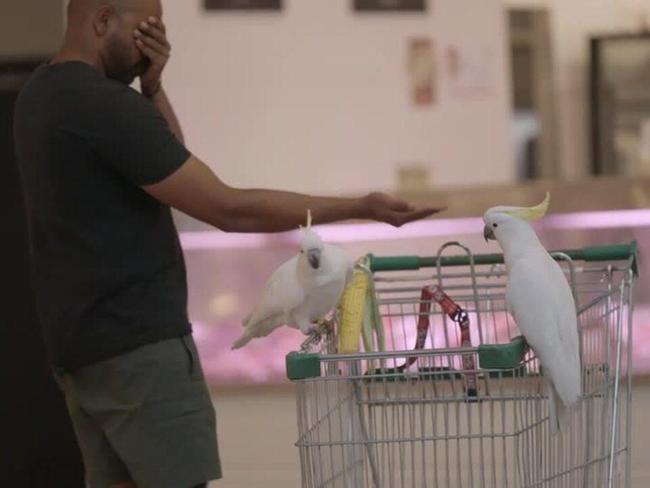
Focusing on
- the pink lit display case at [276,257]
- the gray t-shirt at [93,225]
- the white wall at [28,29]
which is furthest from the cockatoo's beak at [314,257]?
the white wall at [28,29]

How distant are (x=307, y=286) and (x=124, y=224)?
1.04ft

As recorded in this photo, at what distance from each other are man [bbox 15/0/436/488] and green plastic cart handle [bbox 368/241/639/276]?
364 millimetres

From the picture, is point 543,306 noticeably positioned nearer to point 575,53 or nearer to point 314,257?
point 314,257

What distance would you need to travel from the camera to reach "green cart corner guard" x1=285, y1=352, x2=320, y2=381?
1.97 metres

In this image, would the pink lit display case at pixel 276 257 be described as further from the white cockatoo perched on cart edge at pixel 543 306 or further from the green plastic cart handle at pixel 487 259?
the white cockatoo perched on cart edge at pixel 543 306

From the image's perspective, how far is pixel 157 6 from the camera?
232 cm

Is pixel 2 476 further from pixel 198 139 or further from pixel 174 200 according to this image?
pixel 174 200

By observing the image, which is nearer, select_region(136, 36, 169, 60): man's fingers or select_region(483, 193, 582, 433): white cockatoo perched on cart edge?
select_region(483, 193, 582, 433): white cockatoo perched on cart edge

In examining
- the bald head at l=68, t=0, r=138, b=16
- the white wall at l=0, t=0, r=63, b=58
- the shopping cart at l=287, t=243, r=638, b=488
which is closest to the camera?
the shopping cart at l=287, t=243, r=638, b=488

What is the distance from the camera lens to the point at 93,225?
223 centimetres

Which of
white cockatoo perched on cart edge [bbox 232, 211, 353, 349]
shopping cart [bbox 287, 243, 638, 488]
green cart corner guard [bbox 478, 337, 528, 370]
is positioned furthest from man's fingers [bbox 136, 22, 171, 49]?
green cart corner guard [bbox 478, 337, 528, 370]

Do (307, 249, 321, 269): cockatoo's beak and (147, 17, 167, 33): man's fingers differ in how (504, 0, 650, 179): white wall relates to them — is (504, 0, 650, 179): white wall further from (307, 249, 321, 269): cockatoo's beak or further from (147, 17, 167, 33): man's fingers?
(307, 249, 321, 269): cockatoo's beak

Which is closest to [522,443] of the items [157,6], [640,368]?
[157,6]

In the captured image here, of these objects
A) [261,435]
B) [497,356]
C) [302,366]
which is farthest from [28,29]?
[497,356]
